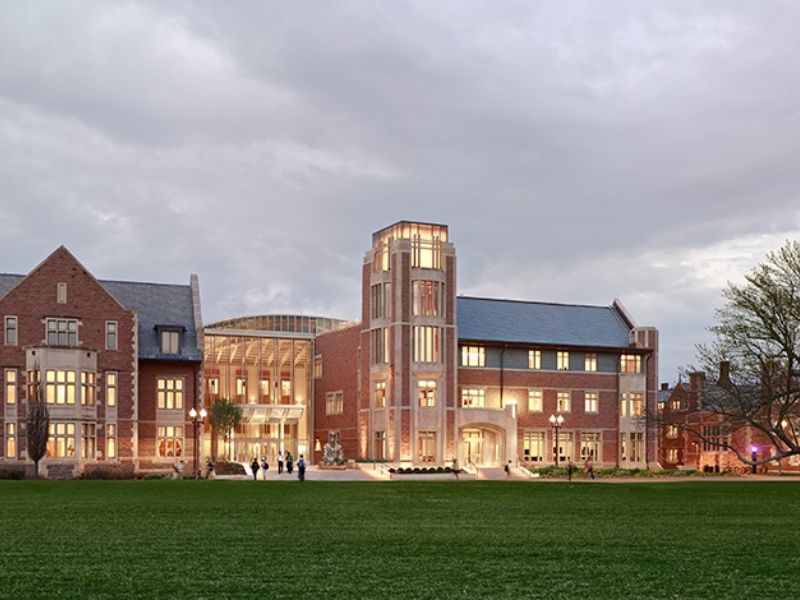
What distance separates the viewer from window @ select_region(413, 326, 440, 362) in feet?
254

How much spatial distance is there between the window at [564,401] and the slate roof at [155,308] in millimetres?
27547

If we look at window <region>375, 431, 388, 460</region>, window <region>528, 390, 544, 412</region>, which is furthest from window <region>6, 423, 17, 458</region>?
window <region>528, 390, 544, 412</region>

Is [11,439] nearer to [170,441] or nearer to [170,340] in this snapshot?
[170,441]

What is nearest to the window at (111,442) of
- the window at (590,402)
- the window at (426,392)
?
the window at (426,392)

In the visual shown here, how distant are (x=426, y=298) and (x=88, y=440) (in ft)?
81.4

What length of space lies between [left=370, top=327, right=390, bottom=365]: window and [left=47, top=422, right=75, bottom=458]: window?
22.5 meters

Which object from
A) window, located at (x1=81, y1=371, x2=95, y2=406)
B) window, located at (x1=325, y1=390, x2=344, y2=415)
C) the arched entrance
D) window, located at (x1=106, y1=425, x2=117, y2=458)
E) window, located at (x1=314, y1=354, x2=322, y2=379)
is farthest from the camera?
window, located at (x1=314, y1=354, x2=322, y2=379)

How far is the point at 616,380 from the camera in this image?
85062mm

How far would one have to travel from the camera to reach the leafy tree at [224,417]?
252ft

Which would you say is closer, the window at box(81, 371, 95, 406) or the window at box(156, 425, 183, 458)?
the window at box(81, 371, 95, 406)

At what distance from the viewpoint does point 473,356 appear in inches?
3182

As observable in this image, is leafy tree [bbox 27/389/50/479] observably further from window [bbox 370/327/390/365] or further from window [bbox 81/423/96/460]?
window [bbox 370/327/390/365]

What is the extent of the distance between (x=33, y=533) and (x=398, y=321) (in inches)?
2233

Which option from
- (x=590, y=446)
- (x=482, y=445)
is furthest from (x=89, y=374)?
(x=590, y=446)
